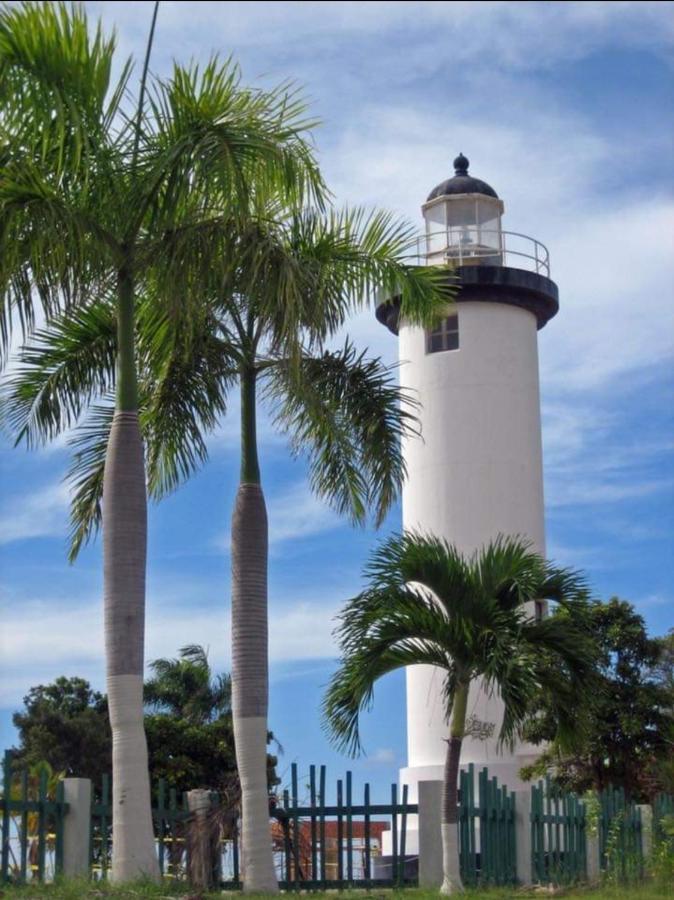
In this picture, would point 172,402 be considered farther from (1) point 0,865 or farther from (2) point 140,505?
(1) point 0,865

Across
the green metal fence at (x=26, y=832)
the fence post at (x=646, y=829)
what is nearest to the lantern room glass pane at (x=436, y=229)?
the fence post at (x=646, y=829)

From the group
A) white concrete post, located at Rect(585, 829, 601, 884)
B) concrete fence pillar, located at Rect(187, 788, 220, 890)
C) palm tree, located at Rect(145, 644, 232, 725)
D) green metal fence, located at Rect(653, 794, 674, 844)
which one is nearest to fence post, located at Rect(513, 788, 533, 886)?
white concrete post, located at Rect(585, 829, 601, 884)

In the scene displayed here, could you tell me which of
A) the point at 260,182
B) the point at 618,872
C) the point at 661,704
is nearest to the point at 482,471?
the point at 661,704

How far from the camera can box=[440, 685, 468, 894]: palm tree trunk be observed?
15.1m

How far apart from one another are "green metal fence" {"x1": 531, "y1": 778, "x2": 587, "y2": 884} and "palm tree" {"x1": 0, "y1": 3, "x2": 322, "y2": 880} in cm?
761

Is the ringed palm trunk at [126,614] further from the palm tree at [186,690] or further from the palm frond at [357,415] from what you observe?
the palm tree at [186,690]

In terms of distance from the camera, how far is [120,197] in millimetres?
13383

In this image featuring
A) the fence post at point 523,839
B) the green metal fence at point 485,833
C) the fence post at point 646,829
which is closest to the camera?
the green metal fence at point 485,833

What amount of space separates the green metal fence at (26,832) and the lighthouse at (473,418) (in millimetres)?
14100

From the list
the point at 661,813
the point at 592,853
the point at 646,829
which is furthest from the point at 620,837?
the point at 661,813

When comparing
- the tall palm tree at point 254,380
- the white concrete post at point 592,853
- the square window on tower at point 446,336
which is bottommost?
the white concrete post at point 592,853

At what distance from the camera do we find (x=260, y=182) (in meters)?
13.4

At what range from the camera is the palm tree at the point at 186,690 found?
40.5 m

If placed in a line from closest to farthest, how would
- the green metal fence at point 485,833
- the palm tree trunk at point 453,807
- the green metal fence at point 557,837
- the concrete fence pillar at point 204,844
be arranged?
the concrete fence pillar at point 204,844 → the palm tree trunk at point 453,807 → the green metal fence at point 485,833 → the green metal fence at point 557,837
